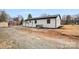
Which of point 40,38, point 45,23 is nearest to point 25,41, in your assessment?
point 40,38

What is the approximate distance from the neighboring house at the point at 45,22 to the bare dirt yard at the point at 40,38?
0.20 feet

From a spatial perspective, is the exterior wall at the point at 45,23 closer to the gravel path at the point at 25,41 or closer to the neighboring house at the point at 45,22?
the neighboring house at the point at 45,22

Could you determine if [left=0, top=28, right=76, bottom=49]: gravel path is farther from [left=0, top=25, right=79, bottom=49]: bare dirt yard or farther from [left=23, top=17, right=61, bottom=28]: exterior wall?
[left=23, top=17, right=61, bottom=28]: exterior wall

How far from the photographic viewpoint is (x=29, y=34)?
2.65 metres

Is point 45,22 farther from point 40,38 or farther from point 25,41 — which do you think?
point 25,41

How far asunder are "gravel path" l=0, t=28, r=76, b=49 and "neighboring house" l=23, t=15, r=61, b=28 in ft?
0.38

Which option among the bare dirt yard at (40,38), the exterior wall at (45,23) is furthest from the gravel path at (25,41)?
the exterior wall at (45,23)

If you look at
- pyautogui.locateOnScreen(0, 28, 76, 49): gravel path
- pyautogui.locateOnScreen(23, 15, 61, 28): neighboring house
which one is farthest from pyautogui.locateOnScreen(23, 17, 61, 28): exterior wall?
pyautogui.locateOnScreen(0, 28, 76, 49): gravel path

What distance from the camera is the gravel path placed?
8.65ft

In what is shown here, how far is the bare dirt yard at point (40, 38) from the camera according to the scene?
2.63 meters

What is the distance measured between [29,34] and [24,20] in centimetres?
16
